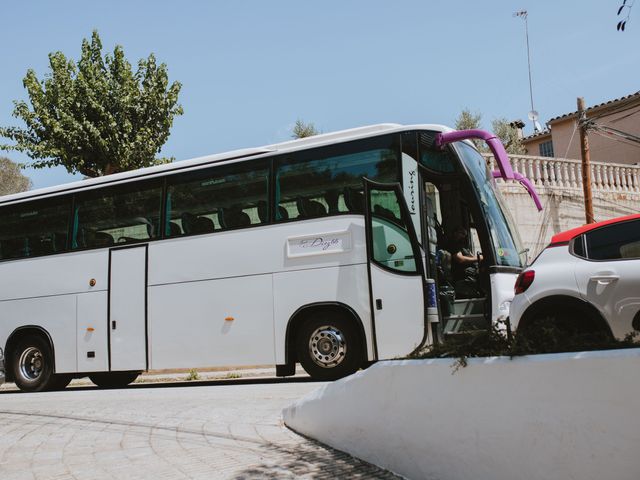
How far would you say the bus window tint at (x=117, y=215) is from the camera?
1187 cm

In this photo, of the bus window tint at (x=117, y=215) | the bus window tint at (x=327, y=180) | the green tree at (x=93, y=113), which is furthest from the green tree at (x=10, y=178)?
the bus window tint at (x=327, y=180)

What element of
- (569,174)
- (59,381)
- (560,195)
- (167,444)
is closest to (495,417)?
(167,444)

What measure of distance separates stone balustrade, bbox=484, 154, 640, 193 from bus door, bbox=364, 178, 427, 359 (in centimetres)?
1246

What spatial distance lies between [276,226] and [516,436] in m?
6.53

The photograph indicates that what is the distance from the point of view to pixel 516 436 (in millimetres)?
4688

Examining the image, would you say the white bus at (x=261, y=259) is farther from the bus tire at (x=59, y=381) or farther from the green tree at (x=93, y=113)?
the green tree at (x=93, y=113)

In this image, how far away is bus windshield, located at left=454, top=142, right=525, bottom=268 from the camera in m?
9.90

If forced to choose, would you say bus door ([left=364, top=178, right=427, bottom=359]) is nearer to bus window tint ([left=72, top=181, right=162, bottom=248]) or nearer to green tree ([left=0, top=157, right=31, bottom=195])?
bus window tint ([left=72, top=181, right=162, bottom=248])

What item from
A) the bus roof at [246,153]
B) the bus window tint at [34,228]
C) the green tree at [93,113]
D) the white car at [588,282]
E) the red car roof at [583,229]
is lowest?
the white car at [588,282]

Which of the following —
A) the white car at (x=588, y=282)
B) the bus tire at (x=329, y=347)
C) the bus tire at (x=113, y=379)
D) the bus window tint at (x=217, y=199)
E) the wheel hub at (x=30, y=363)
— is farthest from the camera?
A: the bus tire at (x=113, y=379)

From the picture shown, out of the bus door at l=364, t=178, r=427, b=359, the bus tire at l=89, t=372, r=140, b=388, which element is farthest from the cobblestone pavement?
the bus tire at l=89, t=372, r=140, b=388

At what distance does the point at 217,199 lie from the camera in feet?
37.1

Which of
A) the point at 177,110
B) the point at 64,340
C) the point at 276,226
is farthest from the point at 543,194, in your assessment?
the point at 64,340

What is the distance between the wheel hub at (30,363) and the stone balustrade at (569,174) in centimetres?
1430
